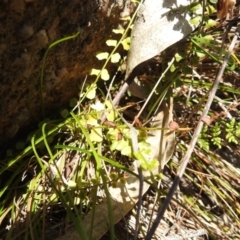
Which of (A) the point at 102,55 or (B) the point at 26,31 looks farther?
(A) the point at 102,55

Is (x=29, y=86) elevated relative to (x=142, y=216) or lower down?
elevated

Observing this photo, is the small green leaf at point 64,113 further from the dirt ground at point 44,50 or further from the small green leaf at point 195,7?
the small green leaf at point 195,7

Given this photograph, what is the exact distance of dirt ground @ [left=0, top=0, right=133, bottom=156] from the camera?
1.34m

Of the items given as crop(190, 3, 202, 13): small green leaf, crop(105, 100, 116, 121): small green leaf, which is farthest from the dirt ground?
crop(190, 3, 202, 13): small green leaf

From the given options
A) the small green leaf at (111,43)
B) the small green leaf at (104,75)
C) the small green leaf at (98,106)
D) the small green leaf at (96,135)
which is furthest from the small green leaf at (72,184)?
the small green leaf at (111,43)

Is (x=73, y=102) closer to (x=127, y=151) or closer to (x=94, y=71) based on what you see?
(x=94, y=71)

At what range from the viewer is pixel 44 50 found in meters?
1.45

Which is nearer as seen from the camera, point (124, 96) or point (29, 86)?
point (29, 86)

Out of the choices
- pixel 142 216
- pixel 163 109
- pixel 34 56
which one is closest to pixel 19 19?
pixel 34 56

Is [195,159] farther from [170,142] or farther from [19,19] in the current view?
[19,19]

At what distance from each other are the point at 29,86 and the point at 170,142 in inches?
20.8

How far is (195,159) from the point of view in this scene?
177 cm

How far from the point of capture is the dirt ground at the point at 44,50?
1.34m

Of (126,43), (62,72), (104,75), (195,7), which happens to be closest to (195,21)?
(195,7)
